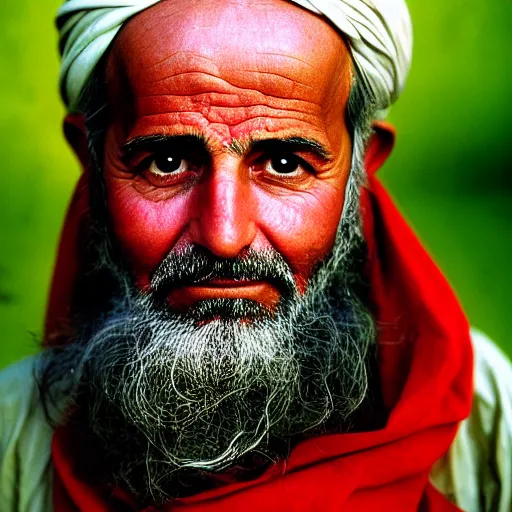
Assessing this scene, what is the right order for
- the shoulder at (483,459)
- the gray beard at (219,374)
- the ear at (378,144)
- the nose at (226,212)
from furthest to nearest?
the ear at (378,144) → the shoulder at (483,459) → the gray beard at (219,374) → the nose at (226,212)

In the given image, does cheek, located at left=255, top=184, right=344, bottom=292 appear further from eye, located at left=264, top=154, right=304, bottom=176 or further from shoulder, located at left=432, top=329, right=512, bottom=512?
shoulder, located at left=432, top=329, right=512, bottom=512

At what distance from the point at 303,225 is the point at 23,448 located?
1.11 m

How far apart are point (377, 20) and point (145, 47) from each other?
25.2 inches

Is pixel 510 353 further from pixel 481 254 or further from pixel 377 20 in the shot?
pixel 377 20

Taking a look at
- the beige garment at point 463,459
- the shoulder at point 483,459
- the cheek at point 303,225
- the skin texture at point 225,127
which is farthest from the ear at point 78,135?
the shoulder at point 483,459

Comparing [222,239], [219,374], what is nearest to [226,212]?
[222,239]

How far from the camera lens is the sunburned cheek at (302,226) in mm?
1770

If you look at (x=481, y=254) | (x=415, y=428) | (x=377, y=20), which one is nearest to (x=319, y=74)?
(x=377, y=20)

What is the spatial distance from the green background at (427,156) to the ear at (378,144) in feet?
4.11

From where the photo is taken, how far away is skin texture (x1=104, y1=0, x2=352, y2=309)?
1.69m

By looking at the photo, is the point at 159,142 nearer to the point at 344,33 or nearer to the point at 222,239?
the point at 222,239

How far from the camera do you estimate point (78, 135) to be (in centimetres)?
215

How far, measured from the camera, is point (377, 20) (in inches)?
73.6

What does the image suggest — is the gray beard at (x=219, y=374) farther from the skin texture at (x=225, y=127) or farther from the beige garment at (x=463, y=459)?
the beige garment at (x=463, y=459)
